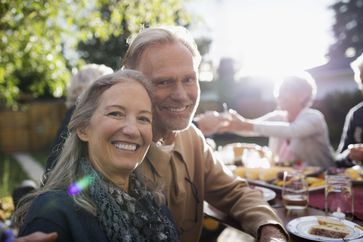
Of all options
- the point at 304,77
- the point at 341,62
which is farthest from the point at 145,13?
the point at 341,62

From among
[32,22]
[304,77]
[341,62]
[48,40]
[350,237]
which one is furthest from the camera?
[341,62]

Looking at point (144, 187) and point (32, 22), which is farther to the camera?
point (32, 22)

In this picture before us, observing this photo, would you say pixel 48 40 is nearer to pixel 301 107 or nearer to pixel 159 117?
pixel 159 117

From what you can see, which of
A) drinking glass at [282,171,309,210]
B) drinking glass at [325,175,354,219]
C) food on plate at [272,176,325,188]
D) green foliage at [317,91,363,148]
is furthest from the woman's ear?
green foliage at [317,91,363,148]

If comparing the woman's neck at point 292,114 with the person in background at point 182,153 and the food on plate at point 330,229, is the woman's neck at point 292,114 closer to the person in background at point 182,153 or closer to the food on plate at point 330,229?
the person in background at point 182,153

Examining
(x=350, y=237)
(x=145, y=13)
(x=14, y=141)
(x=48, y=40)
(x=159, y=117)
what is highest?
(x=145, y=13)

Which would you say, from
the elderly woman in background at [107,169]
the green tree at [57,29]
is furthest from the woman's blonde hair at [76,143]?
the green tree at [57,29]

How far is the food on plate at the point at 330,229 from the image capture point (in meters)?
1.67

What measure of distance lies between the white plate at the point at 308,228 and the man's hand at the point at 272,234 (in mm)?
73

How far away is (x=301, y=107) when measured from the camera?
4.39 m

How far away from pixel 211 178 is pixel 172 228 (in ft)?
2.11

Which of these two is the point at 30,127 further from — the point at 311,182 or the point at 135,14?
the point at 311,182

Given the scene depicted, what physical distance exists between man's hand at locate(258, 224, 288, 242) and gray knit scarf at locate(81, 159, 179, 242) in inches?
16.0

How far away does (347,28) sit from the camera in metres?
32.1
